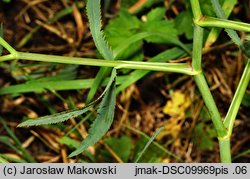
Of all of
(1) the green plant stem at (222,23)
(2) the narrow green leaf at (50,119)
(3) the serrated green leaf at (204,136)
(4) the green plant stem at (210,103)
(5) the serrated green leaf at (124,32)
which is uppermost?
(5) the serrated green leaf at (124,32)

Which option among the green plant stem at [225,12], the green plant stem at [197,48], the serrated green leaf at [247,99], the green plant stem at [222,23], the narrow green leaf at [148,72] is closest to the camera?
the green plant stem at [222,23]

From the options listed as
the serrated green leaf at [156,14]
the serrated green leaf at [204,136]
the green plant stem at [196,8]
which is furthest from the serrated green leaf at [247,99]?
the green plant stem at [196,8]

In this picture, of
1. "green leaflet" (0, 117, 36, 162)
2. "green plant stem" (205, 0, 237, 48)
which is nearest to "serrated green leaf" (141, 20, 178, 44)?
"green plant stem" (205, 0, 237, 48)

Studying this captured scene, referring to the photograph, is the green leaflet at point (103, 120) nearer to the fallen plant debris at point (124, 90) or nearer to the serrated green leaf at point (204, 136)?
the fallen plant debris at point (124, 90)

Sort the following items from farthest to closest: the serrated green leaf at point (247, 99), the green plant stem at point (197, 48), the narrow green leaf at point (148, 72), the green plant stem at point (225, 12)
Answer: the serrated green leaf at point (247, 99)
the narrow green leaf at point (148, 72)
the green plant stem at point (225, 12)
the green plant stem at point (197, 48)

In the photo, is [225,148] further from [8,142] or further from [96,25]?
[8,142]

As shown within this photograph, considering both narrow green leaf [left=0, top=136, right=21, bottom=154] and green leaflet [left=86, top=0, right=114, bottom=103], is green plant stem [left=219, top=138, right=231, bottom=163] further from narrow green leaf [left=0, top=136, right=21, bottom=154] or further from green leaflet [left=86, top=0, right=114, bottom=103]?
narrow green leaf [left=0, top=136, right=21, bottom=154]

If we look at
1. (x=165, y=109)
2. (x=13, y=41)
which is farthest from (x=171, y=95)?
(x=13, y=41)
